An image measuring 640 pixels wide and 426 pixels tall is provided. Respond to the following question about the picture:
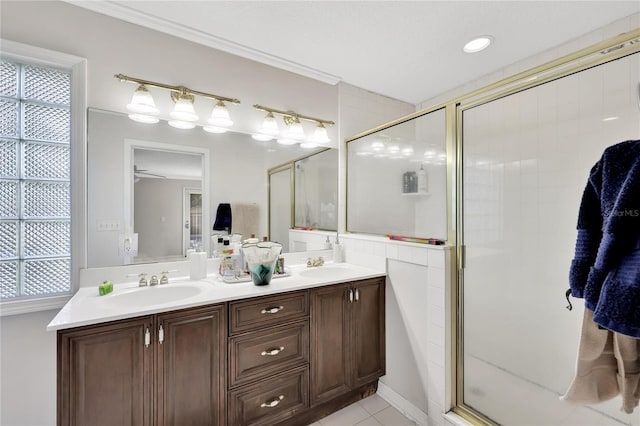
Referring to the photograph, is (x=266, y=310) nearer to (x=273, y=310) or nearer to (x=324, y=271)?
(x=273, y=310)

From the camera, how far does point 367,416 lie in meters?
1.76

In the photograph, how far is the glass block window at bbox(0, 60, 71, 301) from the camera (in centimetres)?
138

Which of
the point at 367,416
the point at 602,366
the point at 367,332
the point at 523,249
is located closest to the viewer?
the point at 602,366

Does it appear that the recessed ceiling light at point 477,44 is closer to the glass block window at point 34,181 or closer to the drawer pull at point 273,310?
the drawer pull at point 273,310

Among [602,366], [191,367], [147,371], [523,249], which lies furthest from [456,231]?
[147,371]

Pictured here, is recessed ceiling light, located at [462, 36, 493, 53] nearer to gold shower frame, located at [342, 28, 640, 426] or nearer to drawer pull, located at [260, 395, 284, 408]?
gold shower frame, located at [342, 28, 640, 426]

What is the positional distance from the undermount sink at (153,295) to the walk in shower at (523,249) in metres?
1.59

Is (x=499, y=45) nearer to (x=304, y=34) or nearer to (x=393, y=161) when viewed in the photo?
(x=393, y=161)

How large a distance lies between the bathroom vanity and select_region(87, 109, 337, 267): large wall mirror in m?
0.29

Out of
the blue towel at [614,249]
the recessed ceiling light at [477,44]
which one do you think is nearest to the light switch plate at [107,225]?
the blue towel at [614,249]

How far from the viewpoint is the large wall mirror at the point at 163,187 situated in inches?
61.1

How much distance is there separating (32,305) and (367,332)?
184cm

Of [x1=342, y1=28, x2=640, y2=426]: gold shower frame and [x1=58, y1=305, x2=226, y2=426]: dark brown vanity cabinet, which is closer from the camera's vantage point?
[x1=58, y1=305, x2=226, y2=426]: dark brown vanity cabinet

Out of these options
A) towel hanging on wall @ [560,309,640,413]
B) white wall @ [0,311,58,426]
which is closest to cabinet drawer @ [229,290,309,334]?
white wall @ [0,311,58,426]
